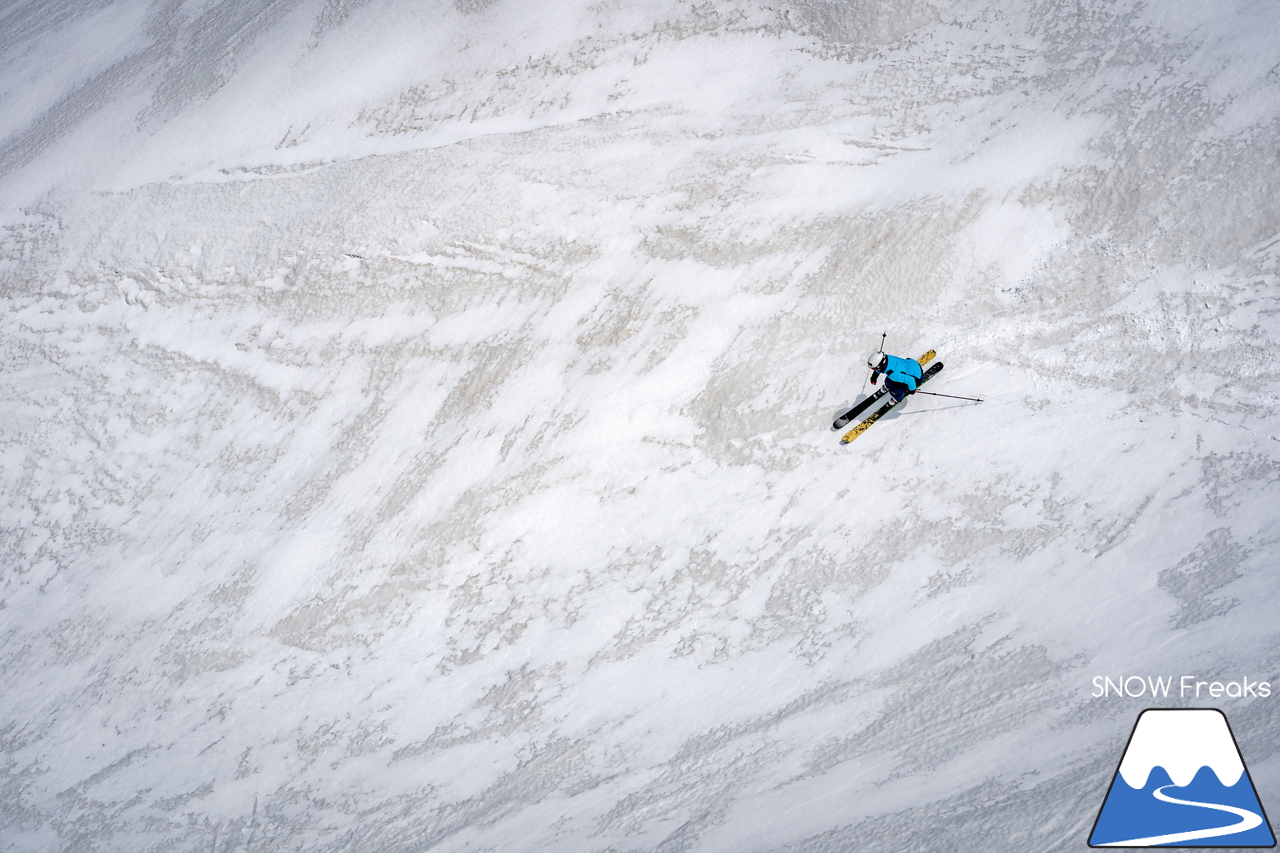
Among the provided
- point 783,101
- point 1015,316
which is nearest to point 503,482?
point 783,101

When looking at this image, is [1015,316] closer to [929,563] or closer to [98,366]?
[929,563]

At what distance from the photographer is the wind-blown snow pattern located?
18.9 feet

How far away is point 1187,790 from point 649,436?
17.1ft

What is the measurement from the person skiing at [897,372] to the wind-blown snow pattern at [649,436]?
50 cm

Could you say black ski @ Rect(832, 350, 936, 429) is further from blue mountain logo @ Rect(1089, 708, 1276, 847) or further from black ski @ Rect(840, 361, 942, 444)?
blue mountain logo @ Rect(1089, 708, 1276, 847)

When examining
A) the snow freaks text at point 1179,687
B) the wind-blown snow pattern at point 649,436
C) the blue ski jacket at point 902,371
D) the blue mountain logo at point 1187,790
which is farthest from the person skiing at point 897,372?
the blue mountain logo at point 1187,790

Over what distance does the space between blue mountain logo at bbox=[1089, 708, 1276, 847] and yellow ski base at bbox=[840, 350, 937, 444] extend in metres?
3.19

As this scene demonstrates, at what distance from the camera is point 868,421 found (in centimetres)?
579

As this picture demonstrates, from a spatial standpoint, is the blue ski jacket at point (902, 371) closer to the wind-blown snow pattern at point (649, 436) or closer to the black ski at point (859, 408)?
the black ski at point (859, 408)

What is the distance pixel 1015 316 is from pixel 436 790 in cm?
639

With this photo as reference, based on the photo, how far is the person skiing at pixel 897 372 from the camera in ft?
17.3

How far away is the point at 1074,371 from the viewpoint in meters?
5.80

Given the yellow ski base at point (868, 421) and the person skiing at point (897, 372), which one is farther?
the yellow ski base at point (868, 421)

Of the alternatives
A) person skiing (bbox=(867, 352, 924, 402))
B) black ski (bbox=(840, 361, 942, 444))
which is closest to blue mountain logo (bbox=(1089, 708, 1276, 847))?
black ski (bbox=(840, 361, 942, 444))
